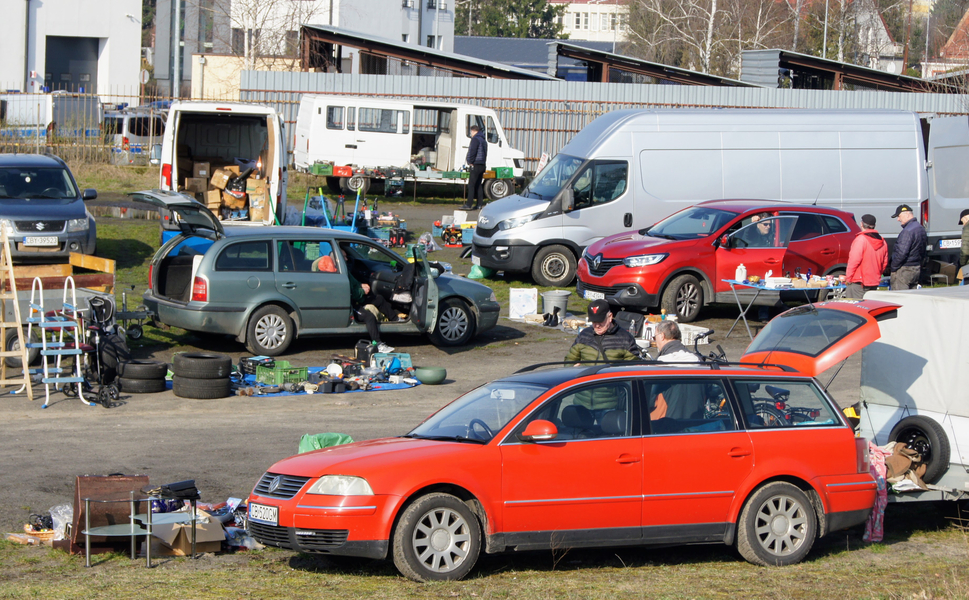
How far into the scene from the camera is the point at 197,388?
38.1 ft

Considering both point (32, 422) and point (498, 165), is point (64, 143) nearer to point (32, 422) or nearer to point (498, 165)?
point (498, 165)

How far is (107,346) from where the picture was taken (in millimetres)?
11789

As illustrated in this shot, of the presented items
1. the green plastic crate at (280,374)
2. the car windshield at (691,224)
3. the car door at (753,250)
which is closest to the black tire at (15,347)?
the green plastic crate at (280,374)

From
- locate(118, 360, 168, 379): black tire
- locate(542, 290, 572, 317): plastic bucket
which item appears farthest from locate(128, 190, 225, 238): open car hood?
locate(542, 290, 572, 317): plastic bucket

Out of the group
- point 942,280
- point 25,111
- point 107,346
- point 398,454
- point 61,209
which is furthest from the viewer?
point 25,111

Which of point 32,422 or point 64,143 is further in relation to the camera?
point 64,143

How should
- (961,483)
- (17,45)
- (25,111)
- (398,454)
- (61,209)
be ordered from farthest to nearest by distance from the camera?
(17,45) < (25,111) < (61,209) < (961,483) < (398,454)

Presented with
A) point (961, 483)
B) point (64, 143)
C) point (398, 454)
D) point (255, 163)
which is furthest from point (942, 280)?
point (64, 143)

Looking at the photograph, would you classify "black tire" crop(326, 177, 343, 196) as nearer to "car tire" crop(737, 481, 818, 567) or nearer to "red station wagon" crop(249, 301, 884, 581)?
"red station wagon" crop(249, 301, 884, 581)

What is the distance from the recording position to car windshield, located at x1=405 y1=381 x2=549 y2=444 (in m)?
6.96

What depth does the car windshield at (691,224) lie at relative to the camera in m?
16.2

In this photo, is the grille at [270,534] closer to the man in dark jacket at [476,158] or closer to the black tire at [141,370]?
the black tire at [141,370]

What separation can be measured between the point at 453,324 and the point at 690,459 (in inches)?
310

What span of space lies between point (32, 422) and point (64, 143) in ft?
64.5
